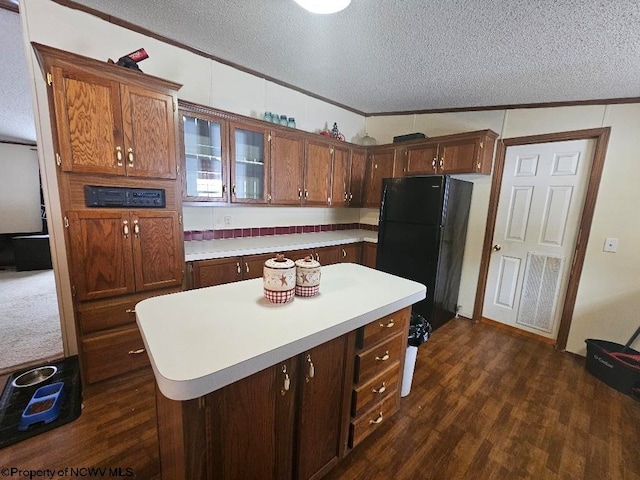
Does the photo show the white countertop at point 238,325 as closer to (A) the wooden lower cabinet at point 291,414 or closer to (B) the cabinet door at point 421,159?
(A) the wooden lower cabinet at point 291,414

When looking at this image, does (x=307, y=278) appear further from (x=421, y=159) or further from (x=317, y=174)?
(x=421, y=159)

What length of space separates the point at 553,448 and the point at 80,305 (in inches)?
116

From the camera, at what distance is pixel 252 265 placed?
240cm

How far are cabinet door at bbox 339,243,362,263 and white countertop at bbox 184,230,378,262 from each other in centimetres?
7

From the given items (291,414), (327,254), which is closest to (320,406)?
(291,414)

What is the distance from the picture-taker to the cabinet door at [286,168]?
2.68 meters

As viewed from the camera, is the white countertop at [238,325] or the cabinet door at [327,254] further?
the cabinet door at [327,254]

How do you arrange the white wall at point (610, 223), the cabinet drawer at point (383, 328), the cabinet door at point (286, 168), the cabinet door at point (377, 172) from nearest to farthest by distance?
the cabinet drawer at point (383, 328)
the white wall at point (610, 223)
the cabinet door at point (286, 168)
the cabinet door at point (377, 172)

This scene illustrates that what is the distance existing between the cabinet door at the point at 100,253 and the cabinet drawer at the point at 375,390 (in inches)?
63.7

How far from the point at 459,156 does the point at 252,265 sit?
7.88 feet

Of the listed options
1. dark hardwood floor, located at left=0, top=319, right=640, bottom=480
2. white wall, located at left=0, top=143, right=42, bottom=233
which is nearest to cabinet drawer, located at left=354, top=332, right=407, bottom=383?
dark hardwood floor, located at left=0, top=319, right=640, bottom=480

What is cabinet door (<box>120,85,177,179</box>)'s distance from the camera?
5.42 ft

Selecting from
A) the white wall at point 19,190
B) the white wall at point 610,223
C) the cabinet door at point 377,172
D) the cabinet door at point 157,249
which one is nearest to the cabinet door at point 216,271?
the cabinet door at point 157,249

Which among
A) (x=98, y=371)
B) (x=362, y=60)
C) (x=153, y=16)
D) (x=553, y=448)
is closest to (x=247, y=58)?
(x=153, y=16)
